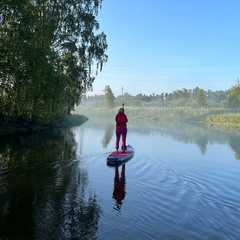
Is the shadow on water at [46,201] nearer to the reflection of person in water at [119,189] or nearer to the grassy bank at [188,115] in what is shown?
the reflection of person in water at [119,189]

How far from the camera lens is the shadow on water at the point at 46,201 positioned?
5762 mm

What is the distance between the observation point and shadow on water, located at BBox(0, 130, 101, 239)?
5762 mm

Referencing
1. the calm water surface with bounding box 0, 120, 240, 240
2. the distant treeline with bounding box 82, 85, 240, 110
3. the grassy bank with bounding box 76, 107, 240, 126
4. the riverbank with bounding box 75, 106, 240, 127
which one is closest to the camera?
the calm water surface with bounding box 0, 120, 240, 240

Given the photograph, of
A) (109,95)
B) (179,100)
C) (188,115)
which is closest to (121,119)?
(188,115)

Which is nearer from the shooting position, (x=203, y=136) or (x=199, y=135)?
(x=203, y=136)

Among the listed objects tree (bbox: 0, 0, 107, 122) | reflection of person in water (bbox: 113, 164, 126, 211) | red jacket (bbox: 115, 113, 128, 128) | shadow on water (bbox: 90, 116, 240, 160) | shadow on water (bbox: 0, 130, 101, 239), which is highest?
tree (bbox: 0, 0, 107, 122)

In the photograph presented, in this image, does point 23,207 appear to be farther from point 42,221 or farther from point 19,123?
point 19,123

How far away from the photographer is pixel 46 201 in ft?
24.9

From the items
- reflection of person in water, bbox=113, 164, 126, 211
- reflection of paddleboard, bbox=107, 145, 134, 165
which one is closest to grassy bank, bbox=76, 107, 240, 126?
reflection of paddleboard, bbox=107, 145, 134, 165

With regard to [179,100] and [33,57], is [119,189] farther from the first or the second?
[179,100]

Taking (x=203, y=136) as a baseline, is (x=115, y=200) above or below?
above

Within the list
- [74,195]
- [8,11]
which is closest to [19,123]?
[8,11]

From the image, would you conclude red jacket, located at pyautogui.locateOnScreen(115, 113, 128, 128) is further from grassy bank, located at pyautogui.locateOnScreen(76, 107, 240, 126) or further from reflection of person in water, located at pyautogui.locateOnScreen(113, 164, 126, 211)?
grassy bank, located at pyautogui.locateOnScreen(76, 107, 240, 126)

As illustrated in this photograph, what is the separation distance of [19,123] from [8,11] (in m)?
15.1
